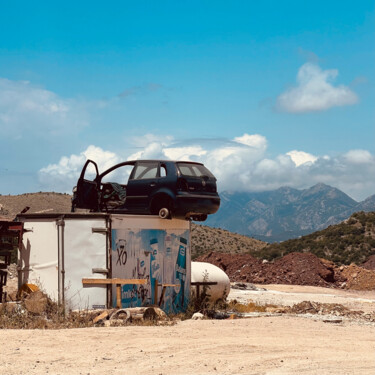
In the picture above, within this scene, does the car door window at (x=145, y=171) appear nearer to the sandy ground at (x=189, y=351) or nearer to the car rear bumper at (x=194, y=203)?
the car rear bumper at (x=194, y=203)

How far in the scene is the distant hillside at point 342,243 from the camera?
5542 centimetres

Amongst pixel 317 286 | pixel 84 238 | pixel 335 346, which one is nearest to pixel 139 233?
pixel 84 238

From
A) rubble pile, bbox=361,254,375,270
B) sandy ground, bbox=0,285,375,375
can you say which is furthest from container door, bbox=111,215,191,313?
rubble pile, bbox=361,254,375,270

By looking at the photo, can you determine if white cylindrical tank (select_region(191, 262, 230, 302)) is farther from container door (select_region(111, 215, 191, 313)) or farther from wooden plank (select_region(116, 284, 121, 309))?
wooden plank (select_region(116, 284, 121, 309))

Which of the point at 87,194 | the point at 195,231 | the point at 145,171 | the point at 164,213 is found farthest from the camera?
the point at 195,231

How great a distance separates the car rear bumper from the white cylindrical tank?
307 centimetres

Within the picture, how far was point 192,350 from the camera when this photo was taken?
12594 mm

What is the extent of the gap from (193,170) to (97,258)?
3.32 m

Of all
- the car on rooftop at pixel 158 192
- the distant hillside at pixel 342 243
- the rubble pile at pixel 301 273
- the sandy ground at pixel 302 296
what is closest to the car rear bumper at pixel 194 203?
the car on rooftop at pixel 158 192

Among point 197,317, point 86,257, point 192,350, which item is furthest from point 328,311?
point 192,350

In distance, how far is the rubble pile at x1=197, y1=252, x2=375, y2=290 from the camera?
37.9 meters

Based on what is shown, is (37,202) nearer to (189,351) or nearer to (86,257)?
(86,257)

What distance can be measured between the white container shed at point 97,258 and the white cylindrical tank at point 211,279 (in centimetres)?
207

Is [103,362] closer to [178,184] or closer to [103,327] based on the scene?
[103,327]
